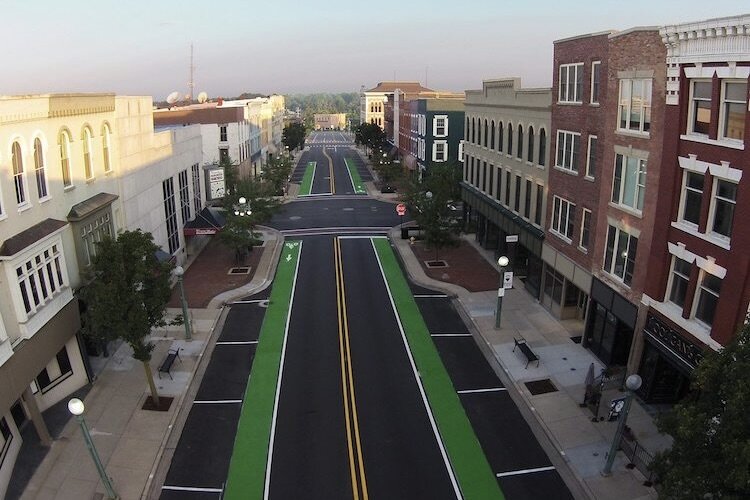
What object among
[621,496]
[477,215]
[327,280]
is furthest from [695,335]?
[477,215]

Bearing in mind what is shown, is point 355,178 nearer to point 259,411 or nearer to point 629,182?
point 629,182

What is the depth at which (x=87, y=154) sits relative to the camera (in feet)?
76.9

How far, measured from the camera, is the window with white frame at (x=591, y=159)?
2425 centimetres

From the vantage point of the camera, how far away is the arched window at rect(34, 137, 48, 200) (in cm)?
1936

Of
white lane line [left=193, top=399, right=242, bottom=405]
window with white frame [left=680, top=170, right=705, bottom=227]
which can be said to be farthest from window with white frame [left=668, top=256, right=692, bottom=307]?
white lane line [left=193, top=399, right=242, bottom=405]

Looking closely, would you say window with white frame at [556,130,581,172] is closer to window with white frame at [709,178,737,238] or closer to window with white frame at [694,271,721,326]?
window with white frame at [709,178,737,238]

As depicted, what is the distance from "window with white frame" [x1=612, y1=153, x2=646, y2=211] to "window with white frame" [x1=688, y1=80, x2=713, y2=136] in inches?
113

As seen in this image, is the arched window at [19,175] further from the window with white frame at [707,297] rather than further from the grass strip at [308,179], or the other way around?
the grass strip at [308,179]

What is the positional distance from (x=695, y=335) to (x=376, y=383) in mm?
11367

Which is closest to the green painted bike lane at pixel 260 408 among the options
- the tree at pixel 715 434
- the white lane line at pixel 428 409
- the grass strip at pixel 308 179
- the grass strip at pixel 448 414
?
the white lane line at pixel 428 409

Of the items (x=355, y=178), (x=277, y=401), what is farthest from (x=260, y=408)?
(x=355, y=178)

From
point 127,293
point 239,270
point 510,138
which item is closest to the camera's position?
point 127,293

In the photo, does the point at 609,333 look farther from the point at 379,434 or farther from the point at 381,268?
the point at 381,268

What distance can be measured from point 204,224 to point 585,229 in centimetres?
2573
